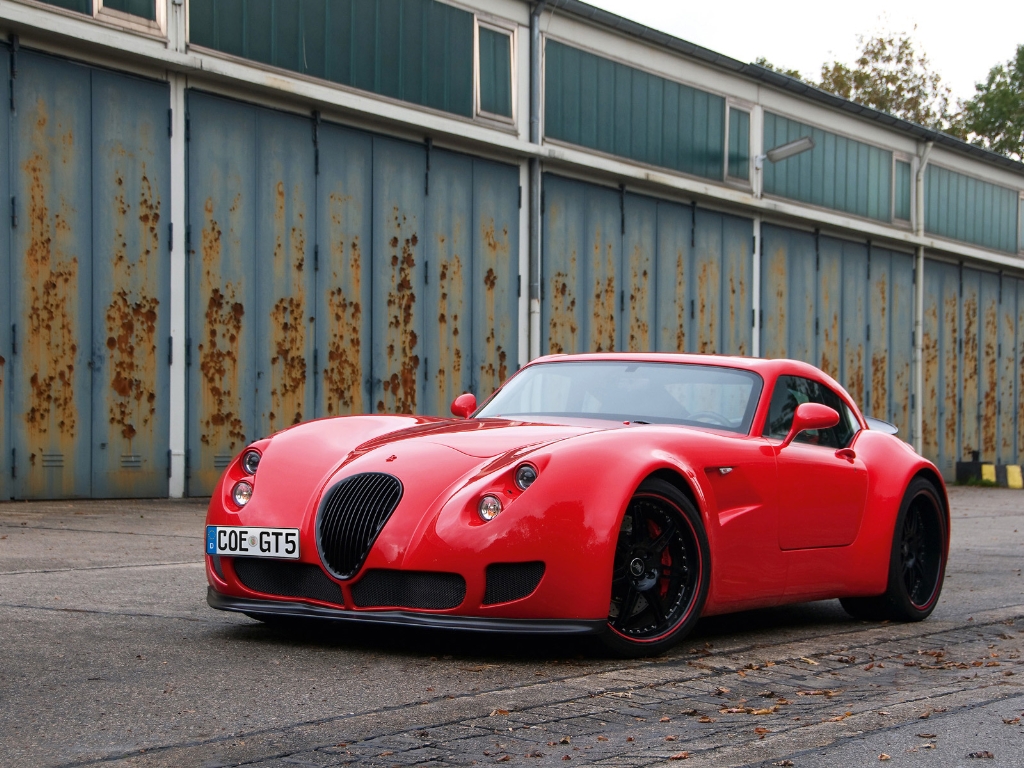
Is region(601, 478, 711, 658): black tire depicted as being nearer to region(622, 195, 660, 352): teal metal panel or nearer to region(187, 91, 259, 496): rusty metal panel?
region(187, 91, 259, 496): rusty metal panel

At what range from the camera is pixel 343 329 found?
644 inches

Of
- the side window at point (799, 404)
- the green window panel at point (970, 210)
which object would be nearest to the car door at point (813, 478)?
the side window at point (799, 404)

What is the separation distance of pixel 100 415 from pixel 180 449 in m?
1.01

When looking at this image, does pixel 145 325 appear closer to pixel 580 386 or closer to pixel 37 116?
pixel 37 116

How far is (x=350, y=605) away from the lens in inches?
200

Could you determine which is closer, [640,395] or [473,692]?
[473,692]

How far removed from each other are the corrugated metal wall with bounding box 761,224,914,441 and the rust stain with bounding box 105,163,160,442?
12.5m

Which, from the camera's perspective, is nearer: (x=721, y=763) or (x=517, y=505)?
(x=721, y=763)

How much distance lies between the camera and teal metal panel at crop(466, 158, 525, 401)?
18.2m

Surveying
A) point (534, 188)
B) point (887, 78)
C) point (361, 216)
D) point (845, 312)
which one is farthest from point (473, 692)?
point (887, 78)

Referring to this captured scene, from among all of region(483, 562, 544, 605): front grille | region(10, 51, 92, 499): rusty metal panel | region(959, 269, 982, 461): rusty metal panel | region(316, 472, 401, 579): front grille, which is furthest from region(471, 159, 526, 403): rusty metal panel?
region(959, 269, 982, 461): rusty metal panel

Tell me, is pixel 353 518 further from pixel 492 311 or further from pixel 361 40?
pixel 492 311

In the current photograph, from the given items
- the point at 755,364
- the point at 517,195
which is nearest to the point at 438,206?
the point at 517,195

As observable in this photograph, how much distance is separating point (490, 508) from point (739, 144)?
19338mm
